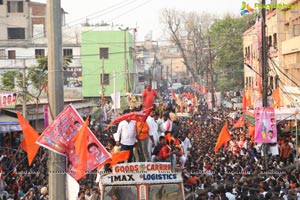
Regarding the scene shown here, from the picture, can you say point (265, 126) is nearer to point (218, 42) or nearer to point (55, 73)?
point (55, 73)

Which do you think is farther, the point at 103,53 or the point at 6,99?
the point at 103,53

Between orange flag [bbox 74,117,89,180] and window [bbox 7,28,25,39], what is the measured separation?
1947 inches

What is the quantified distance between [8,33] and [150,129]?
4619 cm

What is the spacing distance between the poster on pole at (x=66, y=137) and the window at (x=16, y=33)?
4922 centimetres

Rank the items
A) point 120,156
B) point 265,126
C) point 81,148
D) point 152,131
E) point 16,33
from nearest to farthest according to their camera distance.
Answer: point 81,148 < point 120,156 < point 152,131 < point 265,126 < point 16,33

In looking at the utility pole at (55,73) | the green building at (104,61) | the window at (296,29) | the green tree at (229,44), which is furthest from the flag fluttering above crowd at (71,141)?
the green tree at (229,44)

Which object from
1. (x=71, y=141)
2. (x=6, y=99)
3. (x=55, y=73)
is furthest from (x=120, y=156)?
(x=6, y=99)

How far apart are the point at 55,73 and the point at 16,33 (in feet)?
165

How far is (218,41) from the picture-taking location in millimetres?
65438

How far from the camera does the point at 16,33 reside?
2260 inches

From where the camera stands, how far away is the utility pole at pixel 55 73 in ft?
28.3

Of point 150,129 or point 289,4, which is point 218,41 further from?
point 150,129

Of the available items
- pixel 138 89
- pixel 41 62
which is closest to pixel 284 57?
pixel 41 62

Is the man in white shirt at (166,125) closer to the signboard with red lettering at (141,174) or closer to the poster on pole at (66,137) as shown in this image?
the signboard with red lettering at (141,174)
